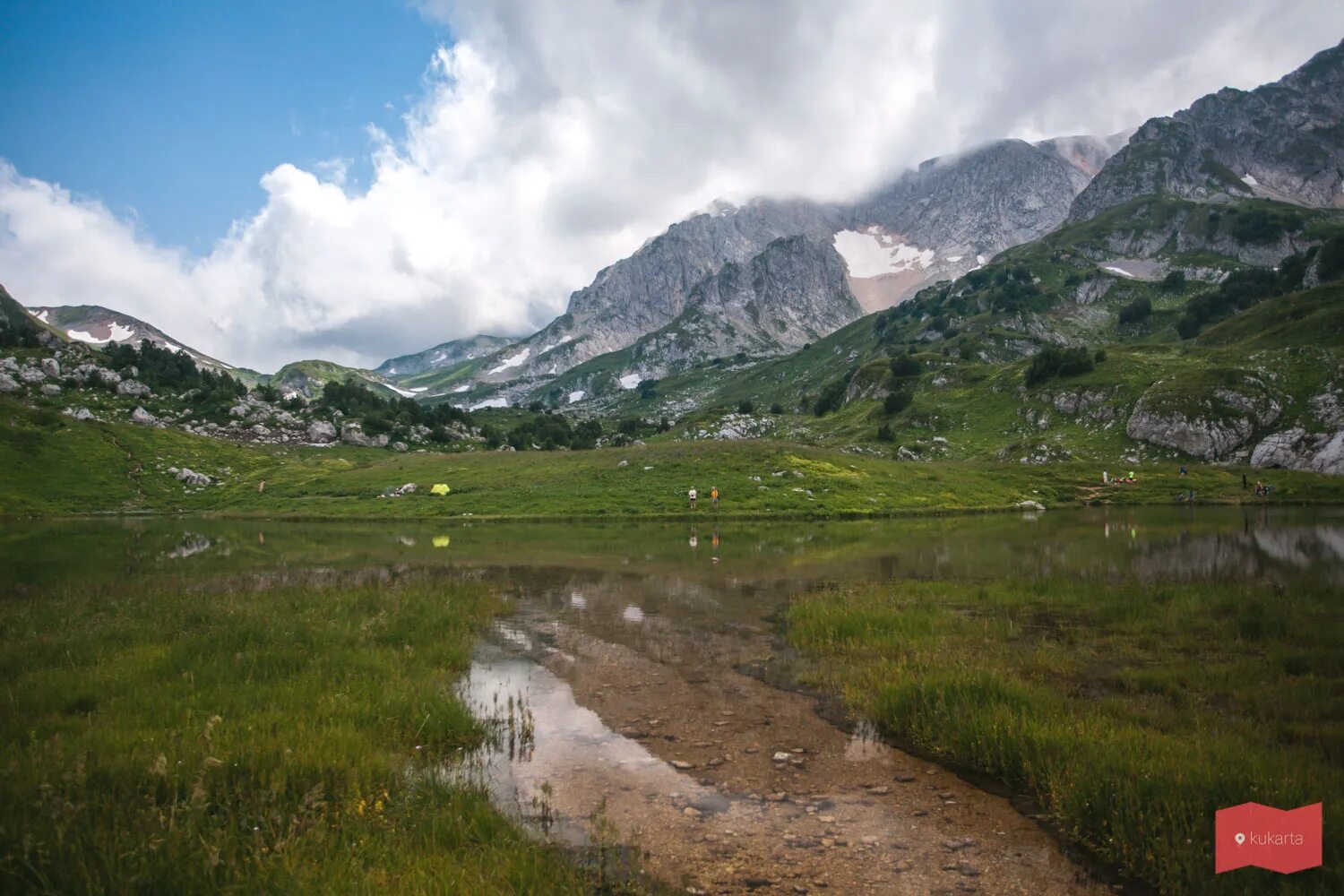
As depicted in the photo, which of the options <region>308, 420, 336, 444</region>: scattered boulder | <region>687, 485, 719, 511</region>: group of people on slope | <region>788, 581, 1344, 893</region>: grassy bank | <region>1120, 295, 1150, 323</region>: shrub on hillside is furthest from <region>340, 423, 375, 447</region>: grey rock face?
<region>1120, 295, 1150, 323</region>: shrub on hillside

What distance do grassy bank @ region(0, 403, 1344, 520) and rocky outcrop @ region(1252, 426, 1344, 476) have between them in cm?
682

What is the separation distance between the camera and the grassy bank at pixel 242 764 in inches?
239

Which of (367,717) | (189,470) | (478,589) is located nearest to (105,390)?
(189,470)

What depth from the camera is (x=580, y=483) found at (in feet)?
240

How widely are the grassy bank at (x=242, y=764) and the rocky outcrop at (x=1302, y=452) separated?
332ft

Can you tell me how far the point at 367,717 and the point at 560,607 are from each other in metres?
12.3

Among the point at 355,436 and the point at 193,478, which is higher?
the point at 355,436

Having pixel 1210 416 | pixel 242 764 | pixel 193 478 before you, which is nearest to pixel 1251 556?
pixel 242 764

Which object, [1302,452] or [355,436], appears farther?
[355,436]

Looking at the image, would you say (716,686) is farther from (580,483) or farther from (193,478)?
(193,478)

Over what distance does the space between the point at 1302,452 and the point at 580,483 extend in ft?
292

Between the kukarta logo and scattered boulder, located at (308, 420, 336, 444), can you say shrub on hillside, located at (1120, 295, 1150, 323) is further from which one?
the kukarta logo

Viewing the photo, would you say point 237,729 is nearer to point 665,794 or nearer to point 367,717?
point 367,717

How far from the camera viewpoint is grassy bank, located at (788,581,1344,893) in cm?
730
